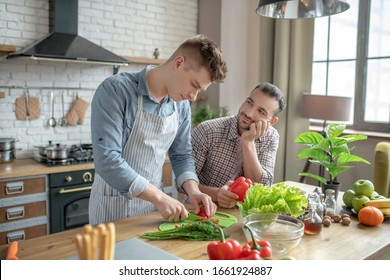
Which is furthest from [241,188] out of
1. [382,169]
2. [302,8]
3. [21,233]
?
[21,233]

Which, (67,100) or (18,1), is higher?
(18,1)

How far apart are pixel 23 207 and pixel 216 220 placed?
2.03m

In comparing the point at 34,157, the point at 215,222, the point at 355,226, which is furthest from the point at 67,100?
the point at 355,226

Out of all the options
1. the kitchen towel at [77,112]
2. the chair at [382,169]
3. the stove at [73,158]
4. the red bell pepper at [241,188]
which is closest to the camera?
the red bell pepper at [241,188]

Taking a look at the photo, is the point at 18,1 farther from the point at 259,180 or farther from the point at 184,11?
the point at 259,180

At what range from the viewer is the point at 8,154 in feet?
11.2

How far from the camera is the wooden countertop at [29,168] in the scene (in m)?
3.04

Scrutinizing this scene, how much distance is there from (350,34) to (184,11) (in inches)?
77.1

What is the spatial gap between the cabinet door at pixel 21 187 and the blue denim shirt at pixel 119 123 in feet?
5.26

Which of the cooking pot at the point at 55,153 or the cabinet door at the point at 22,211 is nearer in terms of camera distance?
the cabinet door at the point at 22,211

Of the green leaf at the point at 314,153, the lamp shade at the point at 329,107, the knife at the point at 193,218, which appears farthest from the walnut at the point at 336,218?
the lamp shade at the point at 329,107

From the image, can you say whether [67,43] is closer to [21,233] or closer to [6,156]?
[6,156]

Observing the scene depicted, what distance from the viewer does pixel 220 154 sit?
2312 millimetres

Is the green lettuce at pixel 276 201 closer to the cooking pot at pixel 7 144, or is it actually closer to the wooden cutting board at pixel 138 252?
the wooden cutting board at pixel 138 252
